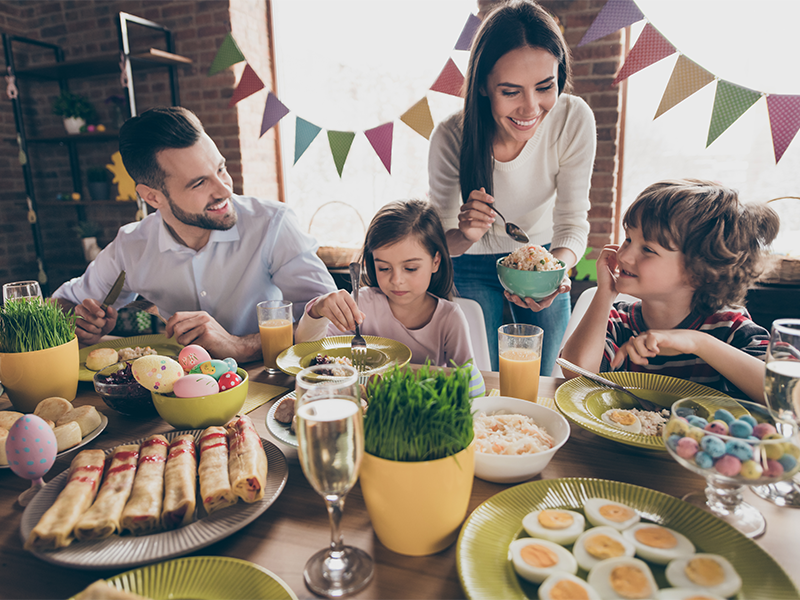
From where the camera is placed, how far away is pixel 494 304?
2092 millimetres

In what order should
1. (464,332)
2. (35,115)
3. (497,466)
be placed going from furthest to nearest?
(35,115) < (464,332) < (497,466)

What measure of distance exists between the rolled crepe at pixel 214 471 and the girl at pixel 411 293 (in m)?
0.77

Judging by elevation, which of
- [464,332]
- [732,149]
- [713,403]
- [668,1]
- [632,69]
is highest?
[668,1]

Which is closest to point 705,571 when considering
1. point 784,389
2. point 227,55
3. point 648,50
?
point 784,389

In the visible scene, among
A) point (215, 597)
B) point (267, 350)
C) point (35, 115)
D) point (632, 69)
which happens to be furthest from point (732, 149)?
point (35, 115)

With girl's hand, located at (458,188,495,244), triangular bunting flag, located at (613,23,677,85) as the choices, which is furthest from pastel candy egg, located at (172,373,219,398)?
triangular bunting flag, located at (613,23,677,85)

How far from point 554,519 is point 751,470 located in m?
0.26

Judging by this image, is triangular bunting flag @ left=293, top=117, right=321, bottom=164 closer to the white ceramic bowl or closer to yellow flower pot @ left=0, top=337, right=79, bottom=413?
yellow flower pot @ left=0, top=337, right=79, bottom=413

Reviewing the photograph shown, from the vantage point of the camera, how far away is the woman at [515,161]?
1.62 m

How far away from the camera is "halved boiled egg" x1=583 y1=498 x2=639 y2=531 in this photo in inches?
25.0

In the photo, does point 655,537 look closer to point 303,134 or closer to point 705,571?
point 705,571

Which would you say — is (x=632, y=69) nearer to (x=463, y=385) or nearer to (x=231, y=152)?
(x=463, y=385)

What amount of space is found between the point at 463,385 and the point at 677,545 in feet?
1.07

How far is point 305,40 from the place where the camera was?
4.11 m
